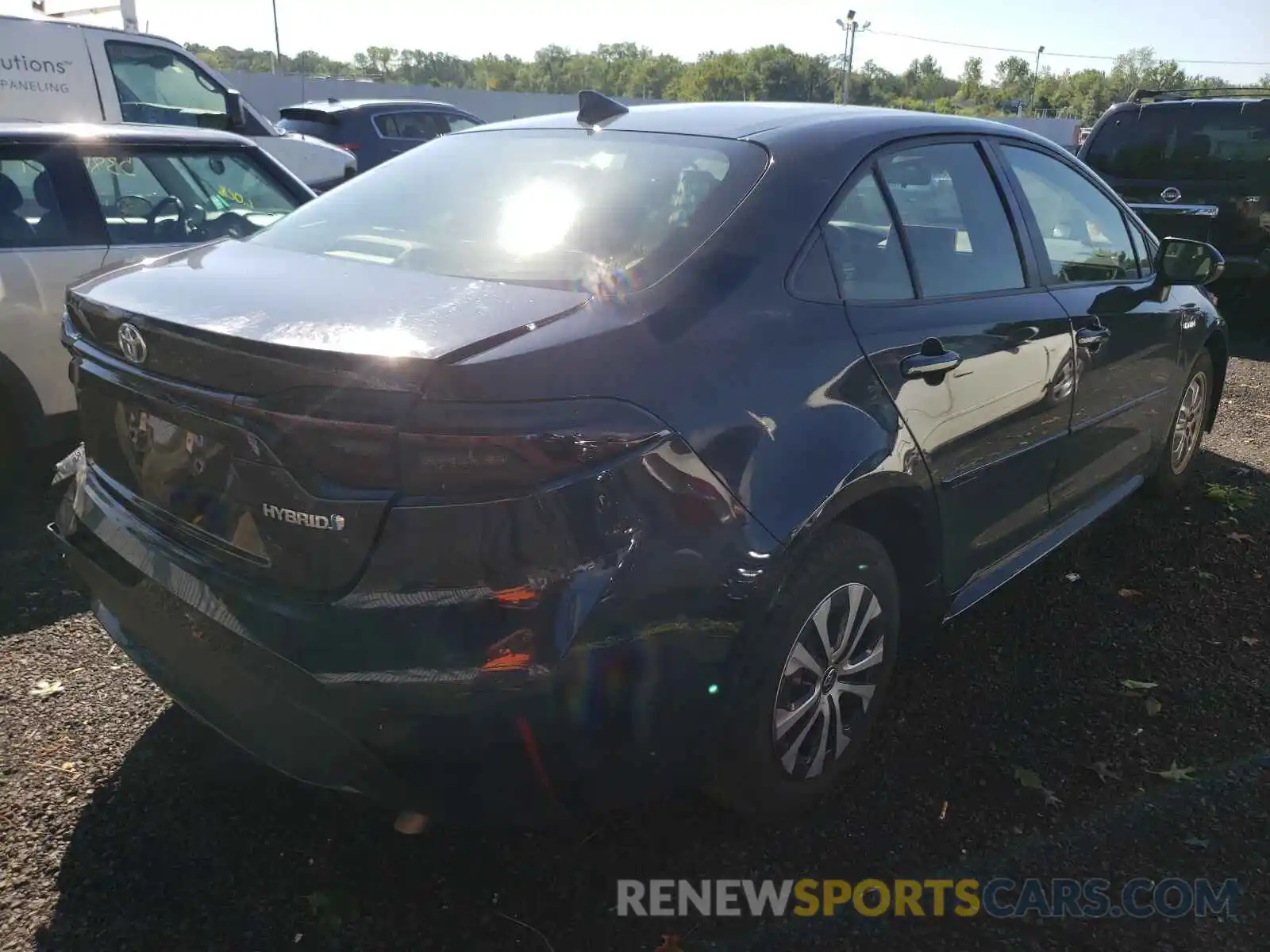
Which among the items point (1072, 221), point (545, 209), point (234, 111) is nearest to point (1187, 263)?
point (1072, 221)

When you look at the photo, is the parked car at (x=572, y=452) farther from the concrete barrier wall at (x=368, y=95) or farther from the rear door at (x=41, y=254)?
the concrete barrier wall at (x=368, y=95)

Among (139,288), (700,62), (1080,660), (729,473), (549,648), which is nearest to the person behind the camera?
(549,648)

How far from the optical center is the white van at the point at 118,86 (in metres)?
9.48

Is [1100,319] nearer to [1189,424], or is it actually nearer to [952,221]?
[952,221]

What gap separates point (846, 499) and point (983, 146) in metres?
1.60

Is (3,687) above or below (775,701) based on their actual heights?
below

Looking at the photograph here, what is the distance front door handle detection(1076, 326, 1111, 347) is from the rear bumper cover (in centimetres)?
189

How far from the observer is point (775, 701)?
2314 mm

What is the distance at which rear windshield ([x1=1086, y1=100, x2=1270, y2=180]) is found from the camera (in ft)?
27.2

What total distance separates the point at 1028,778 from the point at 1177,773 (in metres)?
0.45

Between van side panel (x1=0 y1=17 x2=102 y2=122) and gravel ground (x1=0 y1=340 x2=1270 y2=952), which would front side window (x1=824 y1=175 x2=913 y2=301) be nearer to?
gravel ground (x1=0 y1=340 x2=1270 y2=952)

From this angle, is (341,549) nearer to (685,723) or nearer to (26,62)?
(685,723)

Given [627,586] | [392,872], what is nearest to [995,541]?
[627,586]

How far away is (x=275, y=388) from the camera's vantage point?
73.2 inches
